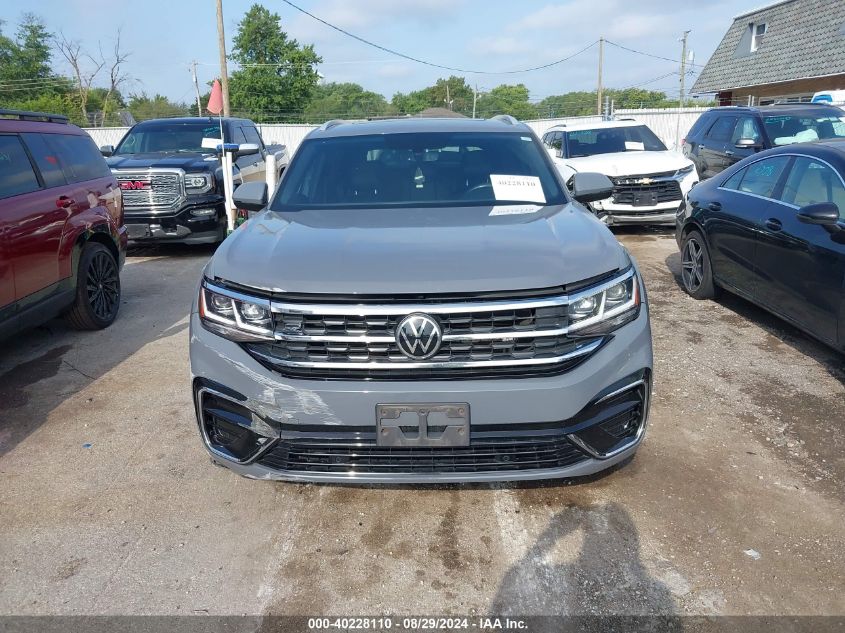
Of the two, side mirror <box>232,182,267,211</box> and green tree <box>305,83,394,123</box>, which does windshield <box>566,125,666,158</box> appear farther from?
green tree <box>305,83,394,123</box>

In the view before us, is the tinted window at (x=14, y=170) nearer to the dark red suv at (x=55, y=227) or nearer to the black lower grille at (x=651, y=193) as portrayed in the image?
the dark red suv at (x=55, y=227)

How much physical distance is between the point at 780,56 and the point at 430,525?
28.4 m

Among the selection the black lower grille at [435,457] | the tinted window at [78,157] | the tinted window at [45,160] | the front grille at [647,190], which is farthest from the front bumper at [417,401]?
the front grille at [647,190]

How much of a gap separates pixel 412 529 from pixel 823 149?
14.1 ft

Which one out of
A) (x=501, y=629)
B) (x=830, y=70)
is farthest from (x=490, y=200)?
(x=830, y=70)

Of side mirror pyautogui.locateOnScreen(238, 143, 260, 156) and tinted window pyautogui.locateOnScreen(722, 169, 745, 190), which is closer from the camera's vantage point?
tinted window pyautogui.locateOnScreen(722, 169, 745, 190)

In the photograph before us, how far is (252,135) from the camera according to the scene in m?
12.2

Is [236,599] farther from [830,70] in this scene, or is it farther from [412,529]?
[830,70]

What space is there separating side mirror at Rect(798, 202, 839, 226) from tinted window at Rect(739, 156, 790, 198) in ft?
3.53

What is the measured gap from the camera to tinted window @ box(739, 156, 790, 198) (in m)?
5.48

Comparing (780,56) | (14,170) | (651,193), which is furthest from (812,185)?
(780,56)

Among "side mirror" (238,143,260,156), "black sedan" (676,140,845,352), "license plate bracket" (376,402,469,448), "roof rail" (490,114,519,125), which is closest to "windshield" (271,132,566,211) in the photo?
"roof rail" (490,114,519,125)

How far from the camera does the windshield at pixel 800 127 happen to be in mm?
10086

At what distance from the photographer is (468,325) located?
Answer: 2.59 meters
